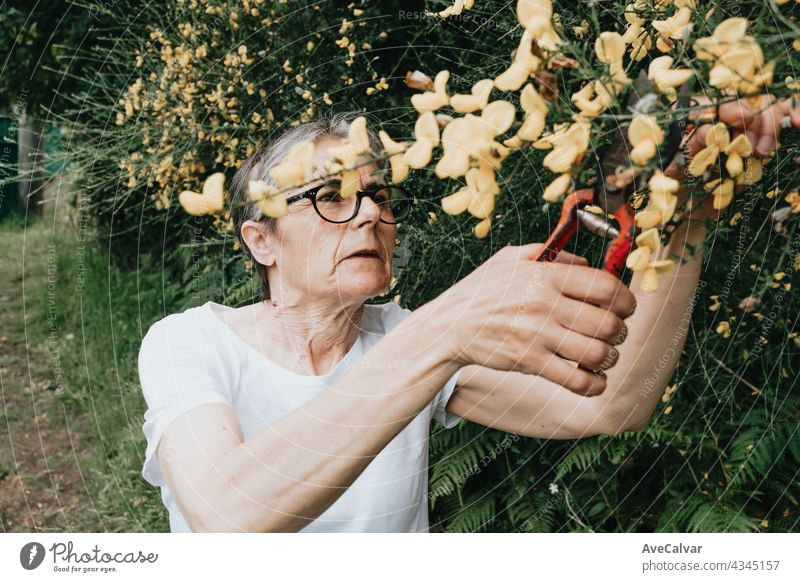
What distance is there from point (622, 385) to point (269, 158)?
334 millimetres

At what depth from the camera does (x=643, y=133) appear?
292 mm

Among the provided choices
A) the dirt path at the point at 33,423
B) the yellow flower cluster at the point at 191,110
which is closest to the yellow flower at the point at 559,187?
the yellow flower cluster at the point at 191,110

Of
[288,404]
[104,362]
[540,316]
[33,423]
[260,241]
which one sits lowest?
[33,423]

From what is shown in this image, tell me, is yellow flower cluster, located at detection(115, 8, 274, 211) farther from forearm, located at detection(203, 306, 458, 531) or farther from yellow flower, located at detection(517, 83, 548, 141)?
yellow flower, located at detection(517, 83, 548, 141)

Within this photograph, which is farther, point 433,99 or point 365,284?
point 365,284

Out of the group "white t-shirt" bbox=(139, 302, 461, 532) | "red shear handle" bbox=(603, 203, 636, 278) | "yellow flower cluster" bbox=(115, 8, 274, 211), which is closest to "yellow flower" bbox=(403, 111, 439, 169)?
"red shear handle" bbox=(603, 203, 636, 278)

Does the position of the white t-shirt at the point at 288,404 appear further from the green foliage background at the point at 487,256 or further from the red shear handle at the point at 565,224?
the red shear handle at the point at 565,224

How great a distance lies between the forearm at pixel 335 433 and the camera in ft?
1.37

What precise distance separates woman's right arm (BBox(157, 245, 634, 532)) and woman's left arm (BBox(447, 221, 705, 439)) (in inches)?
1.6

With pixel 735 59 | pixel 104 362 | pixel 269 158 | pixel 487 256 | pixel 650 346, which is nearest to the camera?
pixel 735 59

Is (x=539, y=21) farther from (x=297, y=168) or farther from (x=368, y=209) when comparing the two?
(x=368, y=209)

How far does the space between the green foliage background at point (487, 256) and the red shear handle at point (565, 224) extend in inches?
10.8

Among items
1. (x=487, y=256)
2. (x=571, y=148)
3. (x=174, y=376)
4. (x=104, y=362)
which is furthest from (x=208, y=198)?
(x=104, y=362)

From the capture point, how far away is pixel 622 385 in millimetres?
552
